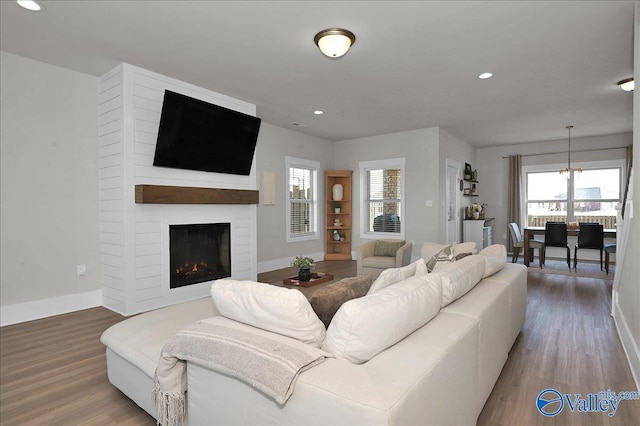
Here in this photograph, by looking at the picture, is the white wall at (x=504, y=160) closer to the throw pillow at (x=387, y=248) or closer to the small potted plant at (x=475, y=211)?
the small potted plant at (x=475, y=211)

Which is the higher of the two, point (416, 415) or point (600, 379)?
point (416, 415)

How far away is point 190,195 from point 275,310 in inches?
122

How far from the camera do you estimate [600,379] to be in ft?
7.81

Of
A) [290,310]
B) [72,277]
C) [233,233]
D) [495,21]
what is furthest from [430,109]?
[72,277]

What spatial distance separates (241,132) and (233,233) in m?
1.39

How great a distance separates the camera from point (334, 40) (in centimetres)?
306

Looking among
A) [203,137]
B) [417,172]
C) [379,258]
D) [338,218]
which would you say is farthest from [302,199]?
[203,137]

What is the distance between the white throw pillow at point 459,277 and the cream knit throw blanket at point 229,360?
98 centimetres

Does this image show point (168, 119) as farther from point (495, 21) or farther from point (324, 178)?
point (324, 178)

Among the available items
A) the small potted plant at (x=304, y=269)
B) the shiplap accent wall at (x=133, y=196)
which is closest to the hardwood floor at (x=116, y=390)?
the shiplap accent wall at (x=133, y=196)

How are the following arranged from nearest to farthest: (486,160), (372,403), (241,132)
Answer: (372,403) < (241,132) < (486,160)

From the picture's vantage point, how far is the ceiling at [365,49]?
275 centimetres

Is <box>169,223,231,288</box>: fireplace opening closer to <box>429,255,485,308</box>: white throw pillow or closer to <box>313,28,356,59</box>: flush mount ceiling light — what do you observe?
<box>313,28,356,59</box>: flush mount ceiling light

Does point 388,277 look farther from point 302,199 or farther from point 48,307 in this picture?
point 302,199
